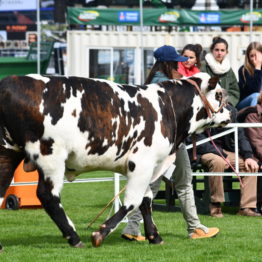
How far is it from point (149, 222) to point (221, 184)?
3216 mm

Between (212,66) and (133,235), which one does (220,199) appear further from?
(133,235)

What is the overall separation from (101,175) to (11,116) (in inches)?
398

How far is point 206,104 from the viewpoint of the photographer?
9.08 metres

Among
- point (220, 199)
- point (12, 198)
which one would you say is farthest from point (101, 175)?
point (220, 199)

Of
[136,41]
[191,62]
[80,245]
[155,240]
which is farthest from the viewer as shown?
[136,41]

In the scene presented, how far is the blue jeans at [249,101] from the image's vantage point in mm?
12789

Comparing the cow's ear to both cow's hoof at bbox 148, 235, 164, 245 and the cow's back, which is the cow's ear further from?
cow's hoof at bbox 148, 235, 164, 245

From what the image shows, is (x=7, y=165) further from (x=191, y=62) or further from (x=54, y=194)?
(x=191, y=62)

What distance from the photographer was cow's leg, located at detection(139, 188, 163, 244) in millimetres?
8898

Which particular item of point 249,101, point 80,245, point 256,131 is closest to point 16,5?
point 249,101

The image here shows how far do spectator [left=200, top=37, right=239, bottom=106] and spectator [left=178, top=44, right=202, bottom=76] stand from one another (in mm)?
1040

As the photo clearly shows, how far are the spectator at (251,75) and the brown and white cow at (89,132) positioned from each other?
4008 millimetres

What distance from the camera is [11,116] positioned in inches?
316

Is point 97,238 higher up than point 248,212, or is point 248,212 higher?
→ point 97,238
